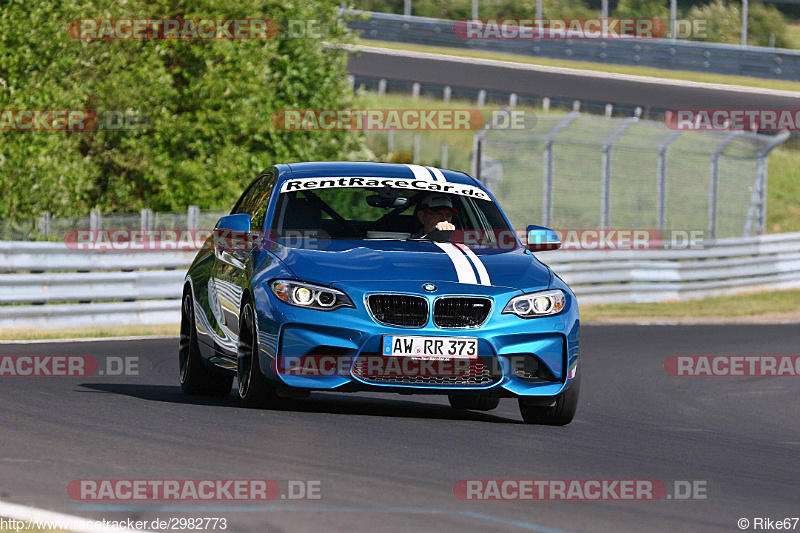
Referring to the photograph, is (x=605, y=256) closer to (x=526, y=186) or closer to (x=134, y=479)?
(x=526, y=186)

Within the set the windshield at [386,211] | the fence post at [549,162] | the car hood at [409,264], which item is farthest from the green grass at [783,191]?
the car hood at [409,264]

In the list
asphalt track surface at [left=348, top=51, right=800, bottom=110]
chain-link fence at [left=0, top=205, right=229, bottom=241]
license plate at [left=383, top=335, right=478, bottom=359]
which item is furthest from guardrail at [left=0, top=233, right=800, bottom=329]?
asphalt track surface at [left=348, top=51, right=800, bottom=110]

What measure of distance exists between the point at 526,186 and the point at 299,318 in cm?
2898

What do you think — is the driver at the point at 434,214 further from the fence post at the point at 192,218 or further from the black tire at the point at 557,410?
the fence post at the point at 192,218

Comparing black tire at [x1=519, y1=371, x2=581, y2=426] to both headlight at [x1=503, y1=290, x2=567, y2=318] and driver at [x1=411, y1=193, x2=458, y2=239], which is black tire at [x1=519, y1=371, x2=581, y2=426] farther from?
driver at [x1=411, y1=193, x2=458, y2=239]

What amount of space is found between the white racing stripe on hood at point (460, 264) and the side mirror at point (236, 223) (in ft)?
3.97

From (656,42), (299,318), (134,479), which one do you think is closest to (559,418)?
(299,318)

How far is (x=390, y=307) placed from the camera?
28.2 feet

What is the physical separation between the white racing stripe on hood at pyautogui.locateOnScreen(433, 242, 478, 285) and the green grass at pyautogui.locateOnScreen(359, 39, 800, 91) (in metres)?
40.3

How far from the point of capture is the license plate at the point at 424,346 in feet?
27.9

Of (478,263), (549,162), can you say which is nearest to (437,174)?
(478,263)

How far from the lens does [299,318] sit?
854 cm

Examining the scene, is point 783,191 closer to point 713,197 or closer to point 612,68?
point 612,68

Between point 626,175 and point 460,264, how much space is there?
32067 mm
